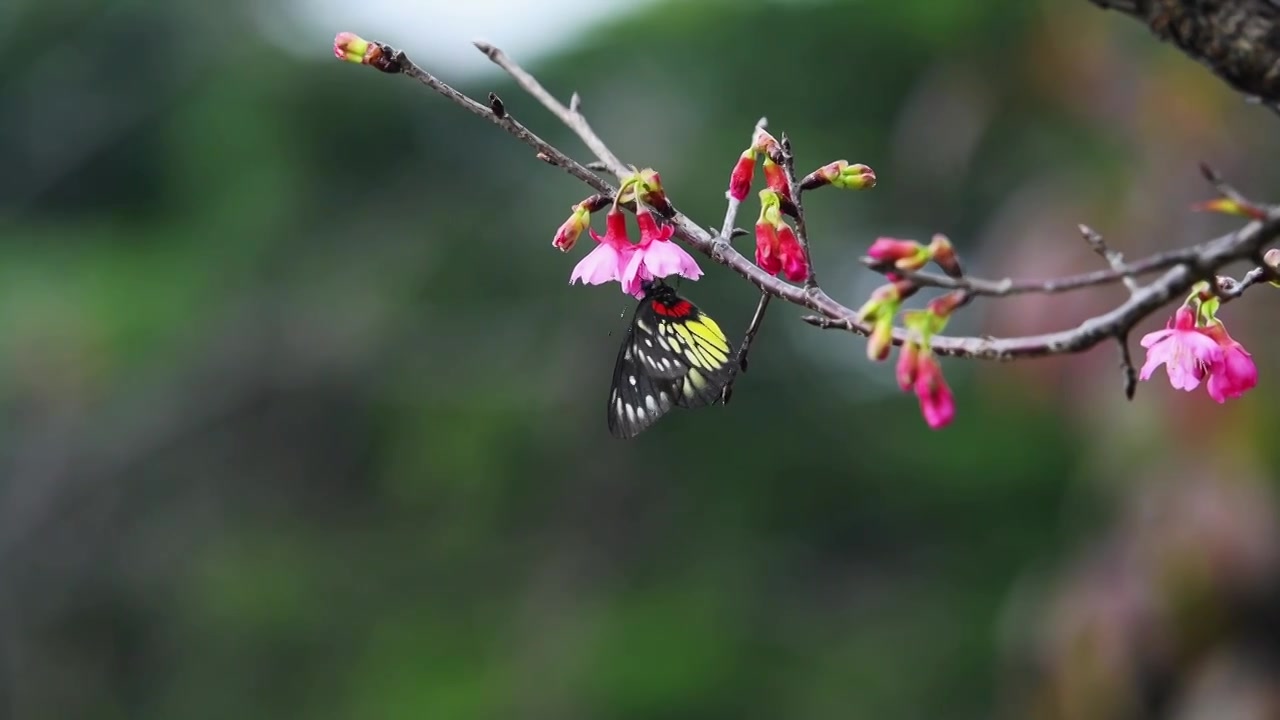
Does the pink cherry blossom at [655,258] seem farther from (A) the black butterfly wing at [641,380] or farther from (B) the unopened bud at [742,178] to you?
(A) the black butterfly wing at [641,380]

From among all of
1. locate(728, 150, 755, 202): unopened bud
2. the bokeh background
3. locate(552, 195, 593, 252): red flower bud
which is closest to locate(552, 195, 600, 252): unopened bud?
locate(552, 195, 593, 252): red flower bud

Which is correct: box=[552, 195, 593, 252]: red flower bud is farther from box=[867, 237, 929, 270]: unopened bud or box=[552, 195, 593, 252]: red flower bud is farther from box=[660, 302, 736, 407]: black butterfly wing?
box=[867, 237, 929, 270]: unopened bud

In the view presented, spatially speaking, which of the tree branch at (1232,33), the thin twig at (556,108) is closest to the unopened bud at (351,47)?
the thin twig at (556,108)

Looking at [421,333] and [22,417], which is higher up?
[421,333]

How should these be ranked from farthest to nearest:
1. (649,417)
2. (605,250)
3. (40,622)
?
(40,622)
(649,417)
(605,250)

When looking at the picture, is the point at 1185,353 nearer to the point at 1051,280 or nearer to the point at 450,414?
the point at 1051,280

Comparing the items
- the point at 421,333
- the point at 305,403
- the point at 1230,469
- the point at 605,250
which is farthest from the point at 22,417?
the point at 605,250

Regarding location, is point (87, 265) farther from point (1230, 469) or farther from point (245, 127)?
point (1230, 469)
